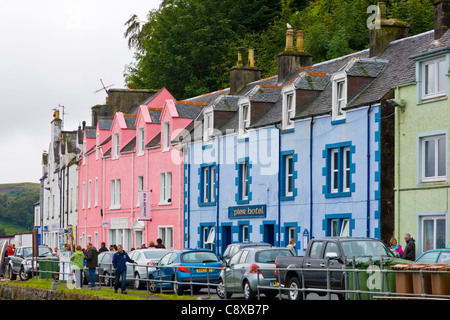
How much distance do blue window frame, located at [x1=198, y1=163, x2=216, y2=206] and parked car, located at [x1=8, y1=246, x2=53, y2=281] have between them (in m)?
7.92

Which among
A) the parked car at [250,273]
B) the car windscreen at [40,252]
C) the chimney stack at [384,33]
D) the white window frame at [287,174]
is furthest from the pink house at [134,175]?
the parked car at [250,273]

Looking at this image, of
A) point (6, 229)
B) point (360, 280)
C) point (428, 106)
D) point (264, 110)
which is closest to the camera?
point (360, 280)

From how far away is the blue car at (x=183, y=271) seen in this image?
27719 mm

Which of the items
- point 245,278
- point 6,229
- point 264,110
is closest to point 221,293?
point 245,278

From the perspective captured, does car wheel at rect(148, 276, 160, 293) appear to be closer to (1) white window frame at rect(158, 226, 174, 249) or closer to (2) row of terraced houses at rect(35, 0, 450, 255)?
(2) row of terraced houses at rect(35, 0, 450, 255)

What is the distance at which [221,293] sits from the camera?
25375 millimetres

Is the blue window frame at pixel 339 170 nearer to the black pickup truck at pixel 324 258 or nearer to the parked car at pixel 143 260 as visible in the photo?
the parked car at pixel 143 260

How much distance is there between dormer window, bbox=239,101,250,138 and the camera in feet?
135

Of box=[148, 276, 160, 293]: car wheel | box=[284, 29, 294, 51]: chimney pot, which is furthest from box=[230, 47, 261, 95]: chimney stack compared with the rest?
box=[148, 276, 160, 293]: car wheel

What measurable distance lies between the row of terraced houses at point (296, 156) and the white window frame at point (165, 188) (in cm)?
6

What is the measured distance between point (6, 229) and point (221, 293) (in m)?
152

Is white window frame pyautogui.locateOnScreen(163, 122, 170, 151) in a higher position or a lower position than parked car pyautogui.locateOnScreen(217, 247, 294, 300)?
higher

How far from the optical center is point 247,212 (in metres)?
40.3

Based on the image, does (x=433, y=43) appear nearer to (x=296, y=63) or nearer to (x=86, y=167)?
(x=296, y=63)
